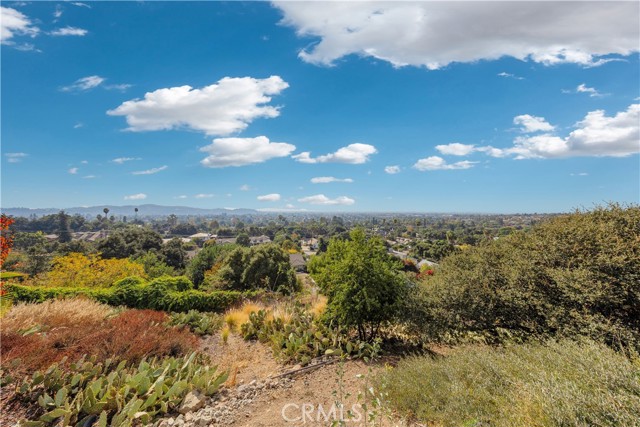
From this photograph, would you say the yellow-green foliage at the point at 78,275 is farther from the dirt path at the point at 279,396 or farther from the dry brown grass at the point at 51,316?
the dirt path at the point at 279,396

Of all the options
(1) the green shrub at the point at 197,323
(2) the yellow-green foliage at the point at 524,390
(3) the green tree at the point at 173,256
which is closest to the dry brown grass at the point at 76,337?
(1) the green shrub at the point at 197,323

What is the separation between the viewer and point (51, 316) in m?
7.29

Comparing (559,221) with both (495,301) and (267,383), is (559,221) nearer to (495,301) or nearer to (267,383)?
(495,301)

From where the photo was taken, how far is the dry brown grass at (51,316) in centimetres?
650

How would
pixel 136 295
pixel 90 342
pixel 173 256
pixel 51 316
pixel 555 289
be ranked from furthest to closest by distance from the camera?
pixel 173 256 → pixel 136 295 → pixel 555 289 → pixel 51 316 → pixel 90 342

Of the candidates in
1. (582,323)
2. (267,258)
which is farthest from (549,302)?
(267,258)

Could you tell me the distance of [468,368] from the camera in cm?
463

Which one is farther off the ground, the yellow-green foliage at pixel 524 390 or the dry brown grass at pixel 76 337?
the yellow-green foliage at pixel 524 390

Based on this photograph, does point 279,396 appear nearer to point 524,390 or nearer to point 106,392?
point 106,392

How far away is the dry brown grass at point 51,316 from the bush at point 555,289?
8.88 meters

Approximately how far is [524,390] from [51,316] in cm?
989


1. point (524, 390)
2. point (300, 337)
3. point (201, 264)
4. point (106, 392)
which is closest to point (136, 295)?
point (300, 337)

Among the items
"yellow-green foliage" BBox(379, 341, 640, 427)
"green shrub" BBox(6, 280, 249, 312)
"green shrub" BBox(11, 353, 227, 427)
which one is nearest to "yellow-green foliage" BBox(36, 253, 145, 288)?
"green shrub" BBox(6, 280, 249, 312)

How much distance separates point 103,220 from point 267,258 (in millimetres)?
181991
